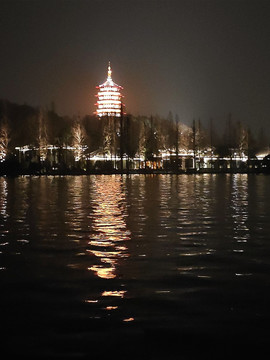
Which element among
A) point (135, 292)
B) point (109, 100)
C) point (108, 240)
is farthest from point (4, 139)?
point (135, 292)

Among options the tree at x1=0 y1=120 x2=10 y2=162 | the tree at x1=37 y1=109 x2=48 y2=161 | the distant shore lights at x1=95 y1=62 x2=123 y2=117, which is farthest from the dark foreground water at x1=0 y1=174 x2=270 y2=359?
the distant shore lights at x1=95 y1=62 x2=123 y2=117

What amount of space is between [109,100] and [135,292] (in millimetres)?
137577

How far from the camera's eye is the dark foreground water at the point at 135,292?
4621mm

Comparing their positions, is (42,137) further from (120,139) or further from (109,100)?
(109,100)

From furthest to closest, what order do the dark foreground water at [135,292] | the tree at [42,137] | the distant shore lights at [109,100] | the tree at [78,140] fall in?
the distant shore lights at [109,100] → the tree at [78,140] → the tree at [42,137] → the dark foreground water at [135,292]

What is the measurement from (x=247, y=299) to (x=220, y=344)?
5.00 feet

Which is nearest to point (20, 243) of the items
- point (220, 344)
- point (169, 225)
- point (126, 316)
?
point (169, 225)

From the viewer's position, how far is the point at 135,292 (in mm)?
6363

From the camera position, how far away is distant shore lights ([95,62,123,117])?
459 ft

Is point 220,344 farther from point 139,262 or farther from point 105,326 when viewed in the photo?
point 139,262

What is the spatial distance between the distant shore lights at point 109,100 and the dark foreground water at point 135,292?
418 ft

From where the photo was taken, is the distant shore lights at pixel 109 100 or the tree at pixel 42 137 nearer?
the tree at pixel 42 137

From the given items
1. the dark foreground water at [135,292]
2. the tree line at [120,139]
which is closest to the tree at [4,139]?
the tree line at [120,139]

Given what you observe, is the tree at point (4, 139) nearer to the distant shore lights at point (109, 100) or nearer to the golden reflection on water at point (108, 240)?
the distant shore lights at point (109, 100)
